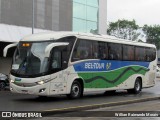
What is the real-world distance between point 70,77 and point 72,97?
3.28ft

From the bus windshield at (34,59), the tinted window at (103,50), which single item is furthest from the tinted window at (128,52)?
the bus windshield at (34,59)

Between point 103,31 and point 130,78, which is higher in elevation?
point 103,31

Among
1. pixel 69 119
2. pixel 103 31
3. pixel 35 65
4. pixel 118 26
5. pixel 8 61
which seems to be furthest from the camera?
pixel 118 26

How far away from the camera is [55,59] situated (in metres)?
18.8

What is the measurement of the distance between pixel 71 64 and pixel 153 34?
105 meters

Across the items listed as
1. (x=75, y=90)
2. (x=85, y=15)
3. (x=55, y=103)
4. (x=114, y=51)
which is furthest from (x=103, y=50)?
(x=85, y=15)

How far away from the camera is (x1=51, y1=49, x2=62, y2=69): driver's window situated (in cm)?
1863

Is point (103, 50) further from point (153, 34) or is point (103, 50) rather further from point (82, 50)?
point (153, 34)

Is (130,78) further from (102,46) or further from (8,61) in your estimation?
(8,61)

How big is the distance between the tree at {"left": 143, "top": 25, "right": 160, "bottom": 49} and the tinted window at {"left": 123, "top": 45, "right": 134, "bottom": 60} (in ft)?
321

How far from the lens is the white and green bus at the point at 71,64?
59.9 ft

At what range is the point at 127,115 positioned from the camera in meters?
13.3

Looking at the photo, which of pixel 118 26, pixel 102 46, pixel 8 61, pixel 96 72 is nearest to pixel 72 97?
pixel 96 72

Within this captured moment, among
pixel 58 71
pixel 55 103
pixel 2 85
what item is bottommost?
pixel 55 103
